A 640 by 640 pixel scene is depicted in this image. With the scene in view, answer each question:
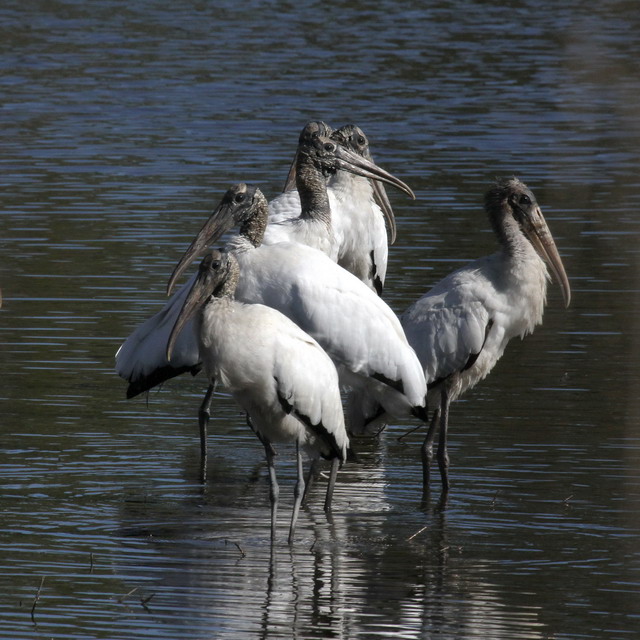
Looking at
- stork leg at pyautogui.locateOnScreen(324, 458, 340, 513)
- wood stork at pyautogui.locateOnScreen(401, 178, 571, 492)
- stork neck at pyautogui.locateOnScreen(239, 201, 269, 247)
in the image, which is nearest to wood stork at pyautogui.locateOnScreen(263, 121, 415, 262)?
stork neck at pyautogui.locateOnScreen(239, 201, 269, 247)

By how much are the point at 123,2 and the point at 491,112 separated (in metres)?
14.9

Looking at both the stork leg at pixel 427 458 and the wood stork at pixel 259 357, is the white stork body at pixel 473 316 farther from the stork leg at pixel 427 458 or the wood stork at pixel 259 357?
the wood stork at pixel 259 357

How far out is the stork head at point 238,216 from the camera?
7.11m

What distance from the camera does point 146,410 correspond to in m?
8.25

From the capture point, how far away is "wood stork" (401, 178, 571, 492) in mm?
7023

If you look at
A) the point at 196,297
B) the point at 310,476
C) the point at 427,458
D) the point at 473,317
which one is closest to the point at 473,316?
the point at 473,317

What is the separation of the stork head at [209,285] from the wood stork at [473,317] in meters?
1.48

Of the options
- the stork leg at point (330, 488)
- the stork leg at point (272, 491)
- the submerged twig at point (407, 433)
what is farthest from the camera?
the submerged twig at point (407, 433)

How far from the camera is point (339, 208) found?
9078 mm

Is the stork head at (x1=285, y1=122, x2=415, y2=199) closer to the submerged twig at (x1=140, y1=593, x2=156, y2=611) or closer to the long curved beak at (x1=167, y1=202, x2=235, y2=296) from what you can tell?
the long curved beak at (x1=167, y1=202, x2=235, y2=296)

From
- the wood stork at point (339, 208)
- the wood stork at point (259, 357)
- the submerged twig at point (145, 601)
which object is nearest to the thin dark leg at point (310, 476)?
the wood stork at point (259, 357)

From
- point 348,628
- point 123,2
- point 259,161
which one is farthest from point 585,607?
point 123,2

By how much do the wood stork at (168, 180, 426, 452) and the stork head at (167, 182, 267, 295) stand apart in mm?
293

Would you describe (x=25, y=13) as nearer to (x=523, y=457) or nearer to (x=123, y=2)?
(x=123, y=2)
